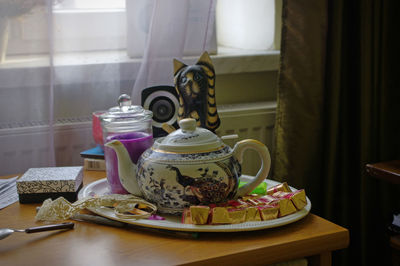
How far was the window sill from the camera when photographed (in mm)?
1211

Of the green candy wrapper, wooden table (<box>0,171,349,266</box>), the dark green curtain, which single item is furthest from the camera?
the dark green curtain

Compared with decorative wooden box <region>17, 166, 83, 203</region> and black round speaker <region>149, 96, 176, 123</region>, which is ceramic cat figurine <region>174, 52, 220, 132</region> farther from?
decorative wooden box <region>17, 166, 83, 203</region>

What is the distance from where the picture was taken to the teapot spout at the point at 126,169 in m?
0.84

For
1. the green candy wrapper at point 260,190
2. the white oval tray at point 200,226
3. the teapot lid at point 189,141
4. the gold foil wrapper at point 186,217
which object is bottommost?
the white oval tray at point 200,226

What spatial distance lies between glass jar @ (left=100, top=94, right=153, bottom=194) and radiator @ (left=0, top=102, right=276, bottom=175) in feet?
1.19

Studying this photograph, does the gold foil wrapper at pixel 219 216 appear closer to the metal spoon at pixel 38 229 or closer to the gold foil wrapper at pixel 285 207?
the gold foil wrapper at pixel 285 207

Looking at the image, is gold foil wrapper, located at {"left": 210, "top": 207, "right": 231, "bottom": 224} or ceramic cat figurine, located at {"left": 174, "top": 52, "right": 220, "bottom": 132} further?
ceramic cat figurine, located at {"left": 174, "top": 52, "right": 220, "bottom": 132}

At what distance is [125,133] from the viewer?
3.08 ft

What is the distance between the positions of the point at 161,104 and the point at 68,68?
1.11ft

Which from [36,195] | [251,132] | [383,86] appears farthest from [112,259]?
[383,86]

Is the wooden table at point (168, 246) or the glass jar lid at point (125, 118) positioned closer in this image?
the wooden table at point (168, 246)

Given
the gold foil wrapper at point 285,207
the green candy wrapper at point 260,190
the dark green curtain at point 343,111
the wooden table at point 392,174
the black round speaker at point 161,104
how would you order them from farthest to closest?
the dark green curtain at point 343,111, the wooden table at point 392,174, the black round speaker at point 161,104, the green candy wrapper at point 260,190, the gold foil wrapper at point 285,207

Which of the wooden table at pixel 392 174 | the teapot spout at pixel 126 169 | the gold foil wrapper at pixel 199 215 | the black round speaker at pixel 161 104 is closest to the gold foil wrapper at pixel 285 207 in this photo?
the gold foil wrapper at pixel 199 215

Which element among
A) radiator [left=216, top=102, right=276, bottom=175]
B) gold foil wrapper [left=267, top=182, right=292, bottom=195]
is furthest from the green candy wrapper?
radiator [left=216, top=102, right=276, bottom=175]
